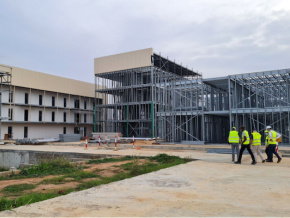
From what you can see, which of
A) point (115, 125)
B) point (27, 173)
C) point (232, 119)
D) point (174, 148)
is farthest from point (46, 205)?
point (115, 125)

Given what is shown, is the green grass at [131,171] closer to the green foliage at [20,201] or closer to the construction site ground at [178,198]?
the construction site ground at [178,198]

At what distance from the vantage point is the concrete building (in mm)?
37094

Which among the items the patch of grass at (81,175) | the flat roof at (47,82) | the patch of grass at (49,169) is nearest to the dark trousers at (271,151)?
the patch of grass at (81,175)

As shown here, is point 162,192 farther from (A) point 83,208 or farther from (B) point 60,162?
(B) point 60,162

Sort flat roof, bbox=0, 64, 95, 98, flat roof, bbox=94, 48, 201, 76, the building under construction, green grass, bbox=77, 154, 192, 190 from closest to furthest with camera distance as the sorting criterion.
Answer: green grass, bbox=77, 154, 192, 190 → the building under construction → flat roof, bbox=0, 64, 95, 98 → flat roof, bbox=94, 48, 201, 76

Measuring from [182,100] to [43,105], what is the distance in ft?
75.3

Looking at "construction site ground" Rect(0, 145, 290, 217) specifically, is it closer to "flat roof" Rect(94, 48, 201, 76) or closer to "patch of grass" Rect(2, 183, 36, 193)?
"patch of grass" Rect(2, 183, 36, 193)

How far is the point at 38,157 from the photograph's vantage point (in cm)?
1920

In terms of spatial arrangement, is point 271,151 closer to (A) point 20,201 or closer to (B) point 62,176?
(B) point 62,176

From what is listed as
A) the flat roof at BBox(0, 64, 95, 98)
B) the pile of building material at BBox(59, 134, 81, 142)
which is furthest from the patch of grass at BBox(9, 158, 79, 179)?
the flat roof at BBox(0, 64, 95, 98)

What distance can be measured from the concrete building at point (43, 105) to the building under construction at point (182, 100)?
454 cm

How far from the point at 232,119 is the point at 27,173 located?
18.7 metres

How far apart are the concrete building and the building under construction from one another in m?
4.54

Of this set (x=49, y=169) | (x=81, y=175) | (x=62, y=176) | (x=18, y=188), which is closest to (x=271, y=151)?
(x=81, y=175)
